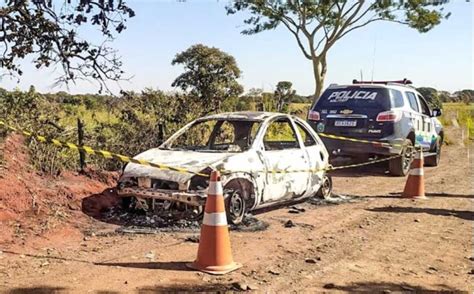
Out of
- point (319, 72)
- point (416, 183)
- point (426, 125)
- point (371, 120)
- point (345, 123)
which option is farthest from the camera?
point (319, 72)

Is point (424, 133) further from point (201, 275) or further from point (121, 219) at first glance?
point (201, 275)

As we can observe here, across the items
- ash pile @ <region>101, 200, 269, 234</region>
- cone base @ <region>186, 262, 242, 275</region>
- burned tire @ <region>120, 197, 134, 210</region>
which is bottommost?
cone base @ <region>186, 262, 242, 275</region>

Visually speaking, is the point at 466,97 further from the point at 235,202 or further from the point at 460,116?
the point at 235,202

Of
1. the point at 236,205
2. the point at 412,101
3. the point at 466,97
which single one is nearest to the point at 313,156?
the point at 236,205

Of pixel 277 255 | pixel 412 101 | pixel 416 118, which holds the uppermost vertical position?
pixel 412 101

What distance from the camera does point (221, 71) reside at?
48.8ft

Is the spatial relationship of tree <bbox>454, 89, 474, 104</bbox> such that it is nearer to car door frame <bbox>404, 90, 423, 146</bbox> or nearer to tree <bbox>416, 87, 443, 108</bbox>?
tree <bbox>416, 87, 443, 108</bbox>

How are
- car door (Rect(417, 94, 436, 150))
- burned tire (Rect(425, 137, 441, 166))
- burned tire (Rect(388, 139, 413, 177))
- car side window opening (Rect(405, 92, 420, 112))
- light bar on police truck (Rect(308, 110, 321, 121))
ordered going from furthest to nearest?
burned tire (Rect(425, 137, 441, 166)) < car door (Rect(417, 94, 436, 150)) < car side window opening (Rect(405, 92, 420, 112)) < light bar on police truck (Rect(308, 110, 321, 121)) < burned tire (Rect(388, 139, 413, 177))

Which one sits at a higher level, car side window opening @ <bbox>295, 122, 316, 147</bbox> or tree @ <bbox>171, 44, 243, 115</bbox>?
tree @ <bbox>171, 44, 243, 115</bbox>

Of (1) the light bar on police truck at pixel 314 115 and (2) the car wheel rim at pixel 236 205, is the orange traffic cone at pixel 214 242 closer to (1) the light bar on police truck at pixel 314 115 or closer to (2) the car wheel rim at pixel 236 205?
(2) the car wheel rim at pixel 236 205

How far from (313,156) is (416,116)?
5.42m

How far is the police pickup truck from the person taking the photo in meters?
12.1

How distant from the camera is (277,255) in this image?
19.6ft

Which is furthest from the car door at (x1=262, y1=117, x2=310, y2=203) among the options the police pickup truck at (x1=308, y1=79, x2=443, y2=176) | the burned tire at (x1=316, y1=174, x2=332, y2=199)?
the police pickup truck at (x1=308, y1=79, x2=443, y2=176)
